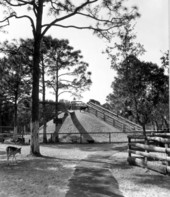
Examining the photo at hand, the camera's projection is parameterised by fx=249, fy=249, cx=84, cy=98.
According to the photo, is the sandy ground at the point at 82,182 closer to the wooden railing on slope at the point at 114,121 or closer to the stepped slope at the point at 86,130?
the stepped slope at the point at 86,130

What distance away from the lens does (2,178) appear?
762cm

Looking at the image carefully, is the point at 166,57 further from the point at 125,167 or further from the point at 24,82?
the point at 24,82

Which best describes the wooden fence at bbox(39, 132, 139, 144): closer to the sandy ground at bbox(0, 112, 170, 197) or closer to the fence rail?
the fence rail

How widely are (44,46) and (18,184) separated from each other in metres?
20.3

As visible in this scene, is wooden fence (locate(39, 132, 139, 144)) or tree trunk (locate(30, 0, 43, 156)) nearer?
tree trunk (locate(30, 0, 43, 156))

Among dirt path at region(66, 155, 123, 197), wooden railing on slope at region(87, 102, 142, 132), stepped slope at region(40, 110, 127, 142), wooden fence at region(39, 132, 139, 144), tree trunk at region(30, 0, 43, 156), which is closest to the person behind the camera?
dirt path at region(66, 155, 123, 197)

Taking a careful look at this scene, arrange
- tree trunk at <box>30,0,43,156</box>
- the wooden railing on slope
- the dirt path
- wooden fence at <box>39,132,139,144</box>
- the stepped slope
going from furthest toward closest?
1. the wooden railing on slope
2. the stepped slope
3. wooden fence at <box>39,132,139,144</box>
4. tree trunk at <box>30,0,43,156</box>
5. the dirt path

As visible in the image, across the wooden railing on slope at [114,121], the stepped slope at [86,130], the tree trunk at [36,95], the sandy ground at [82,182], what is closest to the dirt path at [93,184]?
the sandy ground at [82,182]

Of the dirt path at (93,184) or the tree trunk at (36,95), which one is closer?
the dirt path at (93,184)

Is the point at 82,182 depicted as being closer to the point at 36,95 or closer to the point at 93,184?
the point at 93,184

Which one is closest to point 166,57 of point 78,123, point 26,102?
point 78,123

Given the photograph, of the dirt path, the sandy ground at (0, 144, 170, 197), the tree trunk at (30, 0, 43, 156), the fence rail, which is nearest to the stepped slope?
the fence rail

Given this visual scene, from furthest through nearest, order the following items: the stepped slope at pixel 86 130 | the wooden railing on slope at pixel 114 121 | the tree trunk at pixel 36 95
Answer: the wooden railing on slope at pixel 114 121, the stepped slope at pixel 86 130, the tree trunk at pixel 36 95

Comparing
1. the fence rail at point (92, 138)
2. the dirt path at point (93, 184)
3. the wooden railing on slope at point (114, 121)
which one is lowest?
→ the dirt path at point (93, 184)
